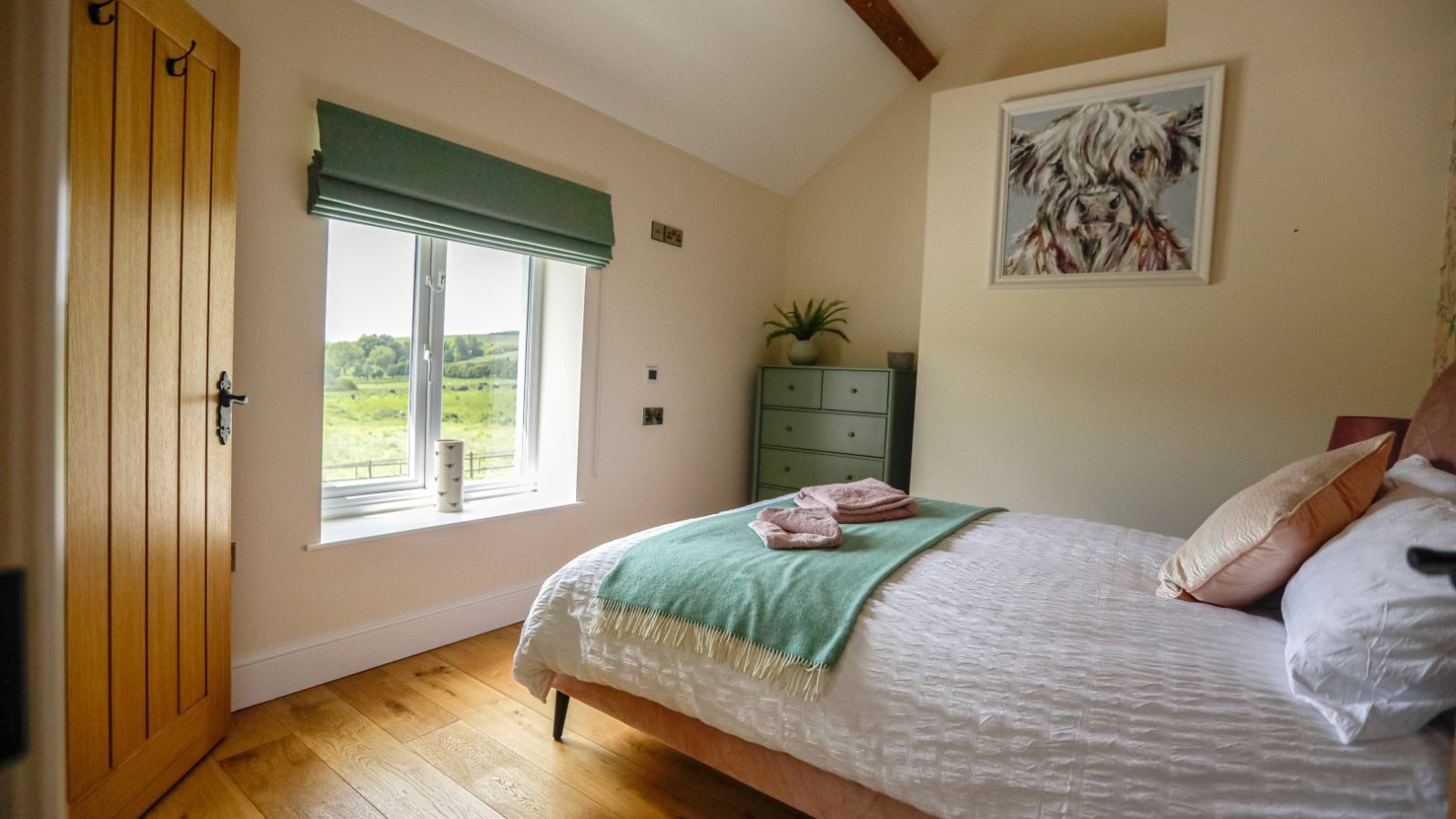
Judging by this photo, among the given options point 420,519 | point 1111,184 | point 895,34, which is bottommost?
point 420,519

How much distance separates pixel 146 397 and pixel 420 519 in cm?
111

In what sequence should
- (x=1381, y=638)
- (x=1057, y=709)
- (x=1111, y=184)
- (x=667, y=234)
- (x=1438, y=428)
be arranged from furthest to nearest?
(x=667, y=234) < (x=1111, y=184) < (x=1438, y=428) < (x=1057, y=709) < (x=1381, y=638)

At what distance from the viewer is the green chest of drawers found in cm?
350

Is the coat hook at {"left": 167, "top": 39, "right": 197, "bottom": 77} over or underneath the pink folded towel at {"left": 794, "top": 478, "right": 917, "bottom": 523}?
over

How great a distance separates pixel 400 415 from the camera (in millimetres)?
2635

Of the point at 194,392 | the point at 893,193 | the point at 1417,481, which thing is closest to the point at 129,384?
the point at 194,392

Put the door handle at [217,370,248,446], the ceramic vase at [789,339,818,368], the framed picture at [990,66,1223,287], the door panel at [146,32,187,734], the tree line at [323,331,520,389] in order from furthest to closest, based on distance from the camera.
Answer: the ceramic vase at [789,339,818,368] → the framed picture at [990,66,1223,287] → the tree line at [323,331,520,389] → the door handle at [217,370,248,446] → the door panel at [146,32,187,734]

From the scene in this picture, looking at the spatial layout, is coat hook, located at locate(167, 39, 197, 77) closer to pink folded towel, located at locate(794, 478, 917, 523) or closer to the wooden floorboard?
the wooden floorboard

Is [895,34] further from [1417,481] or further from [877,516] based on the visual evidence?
[1417,481]

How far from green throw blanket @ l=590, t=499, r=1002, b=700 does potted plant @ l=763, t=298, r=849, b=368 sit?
2127mm

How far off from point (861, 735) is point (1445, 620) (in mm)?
869

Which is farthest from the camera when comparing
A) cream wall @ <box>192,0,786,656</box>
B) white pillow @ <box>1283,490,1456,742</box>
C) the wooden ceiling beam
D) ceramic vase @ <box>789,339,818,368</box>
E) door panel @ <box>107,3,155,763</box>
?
ceramic vase @ <box>789,339,818,368</box>

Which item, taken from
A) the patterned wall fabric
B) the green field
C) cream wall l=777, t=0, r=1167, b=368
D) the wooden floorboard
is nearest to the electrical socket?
the green field

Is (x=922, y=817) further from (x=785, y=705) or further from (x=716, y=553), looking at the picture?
(x=716, y=553)
